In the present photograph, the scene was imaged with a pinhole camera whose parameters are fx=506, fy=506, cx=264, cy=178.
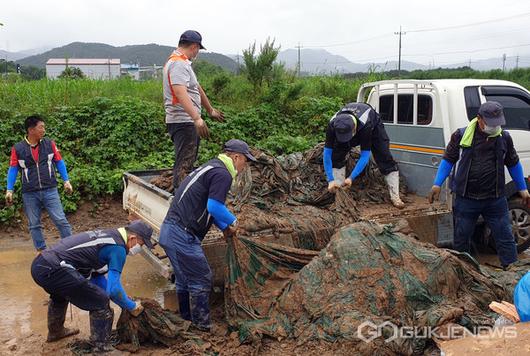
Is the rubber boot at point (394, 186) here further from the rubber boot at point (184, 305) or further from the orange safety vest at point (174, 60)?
the rubber boot at point (184, 305)

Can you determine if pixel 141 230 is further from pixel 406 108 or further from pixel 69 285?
pixel 406 108

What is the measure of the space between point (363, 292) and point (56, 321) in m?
2.69

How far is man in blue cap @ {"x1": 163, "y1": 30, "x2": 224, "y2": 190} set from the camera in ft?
16.8

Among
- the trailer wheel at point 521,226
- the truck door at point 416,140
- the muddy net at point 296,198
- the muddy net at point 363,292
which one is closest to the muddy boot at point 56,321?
the muddy net at point 363,292

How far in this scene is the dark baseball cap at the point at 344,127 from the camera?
5484 millimetres

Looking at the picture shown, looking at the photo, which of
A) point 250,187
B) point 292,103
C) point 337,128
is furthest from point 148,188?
point 292,103

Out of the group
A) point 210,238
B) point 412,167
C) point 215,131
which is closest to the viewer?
point 210,238

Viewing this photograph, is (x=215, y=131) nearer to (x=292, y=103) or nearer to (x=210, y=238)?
(x=292, y=103)

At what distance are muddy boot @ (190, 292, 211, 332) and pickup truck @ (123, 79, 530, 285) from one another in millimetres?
1249

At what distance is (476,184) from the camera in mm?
4965

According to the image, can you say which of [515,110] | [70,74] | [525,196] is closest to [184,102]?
[525,196]

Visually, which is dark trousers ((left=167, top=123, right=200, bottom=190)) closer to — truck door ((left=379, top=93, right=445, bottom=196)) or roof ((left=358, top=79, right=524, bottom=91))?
truck door ((left=379, top=93, right=445, bottom=196))

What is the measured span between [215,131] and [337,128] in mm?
5783

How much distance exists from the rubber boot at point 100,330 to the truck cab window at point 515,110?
194 inches
